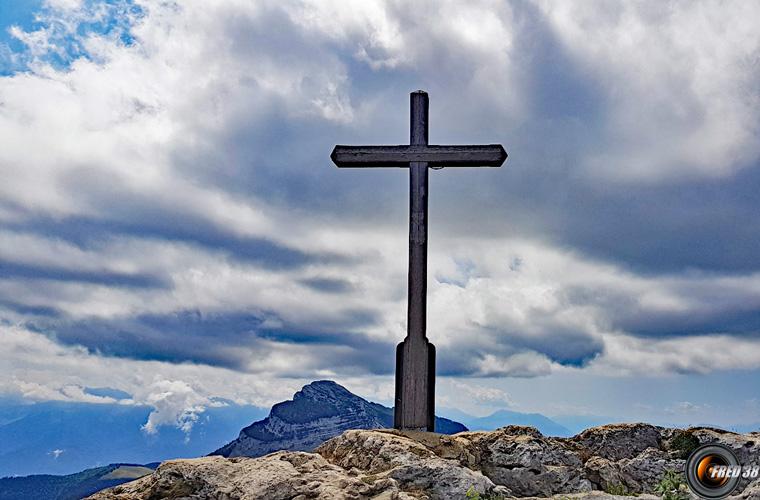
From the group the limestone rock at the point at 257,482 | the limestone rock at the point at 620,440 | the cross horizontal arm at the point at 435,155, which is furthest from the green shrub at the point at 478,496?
the cross horizontal arm at the point at 435,155

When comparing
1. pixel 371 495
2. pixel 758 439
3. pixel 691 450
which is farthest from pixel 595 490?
pixel 371 495

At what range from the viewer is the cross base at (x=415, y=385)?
17.3 metres

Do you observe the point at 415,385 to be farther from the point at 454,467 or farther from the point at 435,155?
the point at 435,155

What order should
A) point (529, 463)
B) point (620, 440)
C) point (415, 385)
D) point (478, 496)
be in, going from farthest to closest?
point (415, 385), point (620, 440), point (529, 463), point (478, 496)

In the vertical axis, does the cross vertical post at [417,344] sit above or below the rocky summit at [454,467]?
above

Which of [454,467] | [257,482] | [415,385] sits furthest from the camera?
[415,385]

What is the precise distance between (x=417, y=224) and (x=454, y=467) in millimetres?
6544

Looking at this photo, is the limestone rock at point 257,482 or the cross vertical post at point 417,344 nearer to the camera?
the limestone rock at point 257,482

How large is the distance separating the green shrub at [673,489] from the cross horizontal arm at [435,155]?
8177 mm

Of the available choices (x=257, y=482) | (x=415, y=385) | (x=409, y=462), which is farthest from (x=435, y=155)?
(x=257, y=482)

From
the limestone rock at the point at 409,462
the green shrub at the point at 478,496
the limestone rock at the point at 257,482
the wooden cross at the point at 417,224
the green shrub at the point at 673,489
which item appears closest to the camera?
the limestone rock at the point at 257,482

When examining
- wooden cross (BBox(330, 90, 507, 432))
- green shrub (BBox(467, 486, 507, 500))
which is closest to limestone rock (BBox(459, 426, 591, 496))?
green shrub (BBox(467, 486, 507, 500))

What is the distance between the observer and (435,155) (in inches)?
744

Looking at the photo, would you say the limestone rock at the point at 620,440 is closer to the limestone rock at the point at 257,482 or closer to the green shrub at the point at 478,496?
the green shrub at the point at 478,496
